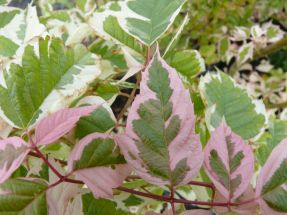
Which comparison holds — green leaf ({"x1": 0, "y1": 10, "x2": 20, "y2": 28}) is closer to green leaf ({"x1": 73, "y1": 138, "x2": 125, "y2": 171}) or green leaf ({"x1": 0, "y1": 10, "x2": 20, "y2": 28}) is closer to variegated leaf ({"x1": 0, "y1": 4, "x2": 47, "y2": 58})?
variegated leaf ({"x1": 0, "y1": 4, "x2": 47, "y2": 58})

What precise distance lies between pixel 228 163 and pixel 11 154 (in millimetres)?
209

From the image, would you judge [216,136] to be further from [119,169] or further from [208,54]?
[208,54]

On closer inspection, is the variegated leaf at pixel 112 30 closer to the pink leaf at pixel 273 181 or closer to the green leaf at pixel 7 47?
the green leaf at pixel 7 47

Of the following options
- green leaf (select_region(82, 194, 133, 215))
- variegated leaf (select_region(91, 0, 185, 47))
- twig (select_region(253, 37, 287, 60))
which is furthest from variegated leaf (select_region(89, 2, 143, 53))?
twig (select_region(253, 37, 287, 60))

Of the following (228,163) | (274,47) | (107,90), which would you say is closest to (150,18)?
(107,90)

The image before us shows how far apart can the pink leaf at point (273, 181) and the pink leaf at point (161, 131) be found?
7cm

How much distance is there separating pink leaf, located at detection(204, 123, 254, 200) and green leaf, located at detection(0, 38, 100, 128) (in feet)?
0.55

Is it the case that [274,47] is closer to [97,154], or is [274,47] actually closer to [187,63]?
[187,63]

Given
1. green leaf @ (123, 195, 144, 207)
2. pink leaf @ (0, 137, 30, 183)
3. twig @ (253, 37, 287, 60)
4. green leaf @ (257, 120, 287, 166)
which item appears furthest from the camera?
twig @ (253, 37, 287, 60)

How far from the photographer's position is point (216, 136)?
0.38 meters

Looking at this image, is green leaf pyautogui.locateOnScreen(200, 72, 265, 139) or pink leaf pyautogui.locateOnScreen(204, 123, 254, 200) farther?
green leaf pyautogui.locateOnScreen(200, 72, 265, 139)

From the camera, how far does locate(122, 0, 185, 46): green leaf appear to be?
0.48m

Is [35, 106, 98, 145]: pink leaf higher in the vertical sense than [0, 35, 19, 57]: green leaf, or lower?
lower

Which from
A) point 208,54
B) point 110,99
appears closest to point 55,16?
point 110,99
